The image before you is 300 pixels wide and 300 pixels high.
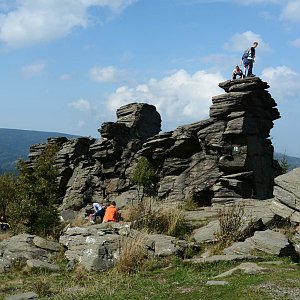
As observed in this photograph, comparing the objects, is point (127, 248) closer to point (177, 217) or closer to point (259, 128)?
point (177, 217)

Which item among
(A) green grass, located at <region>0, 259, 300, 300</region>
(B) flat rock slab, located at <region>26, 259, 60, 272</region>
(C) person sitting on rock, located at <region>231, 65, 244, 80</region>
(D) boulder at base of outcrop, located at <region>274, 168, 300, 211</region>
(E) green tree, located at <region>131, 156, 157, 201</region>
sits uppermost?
(C) person sitting on rock, located at <region>231, 65, 244, 80</region>

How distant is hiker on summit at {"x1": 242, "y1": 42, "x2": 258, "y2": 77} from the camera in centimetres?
3386

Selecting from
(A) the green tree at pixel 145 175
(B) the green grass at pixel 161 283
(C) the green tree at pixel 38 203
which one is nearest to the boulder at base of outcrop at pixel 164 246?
(B) the green grass at pixel 161 283

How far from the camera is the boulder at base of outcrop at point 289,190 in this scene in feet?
63.7

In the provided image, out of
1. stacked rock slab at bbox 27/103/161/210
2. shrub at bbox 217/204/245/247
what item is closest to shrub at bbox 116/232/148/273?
shrub at bbox 217/204/245/247

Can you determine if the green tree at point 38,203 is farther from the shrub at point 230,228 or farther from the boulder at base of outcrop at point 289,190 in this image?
the boulder at base of outcrop at point 289,190

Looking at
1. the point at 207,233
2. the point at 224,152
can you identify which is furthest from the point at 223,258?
the point at 224,152

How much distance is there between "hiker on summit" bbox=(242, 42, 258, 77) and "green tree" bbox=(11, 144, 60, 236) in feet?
52.9

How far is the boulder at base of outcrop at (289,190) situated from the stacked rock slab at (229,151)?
14.0m

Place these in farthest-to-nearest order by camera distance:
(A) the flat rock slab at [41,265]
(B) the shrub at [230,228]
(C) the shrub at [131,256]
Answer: (B) the shrub at [230,228] → (A) the flat rock slab at [41,265] → (C) the shrub at [131,256]

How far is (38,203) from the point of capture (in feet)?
96.4

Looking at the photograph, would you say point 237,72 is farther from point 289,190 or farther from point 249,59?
point 289,190

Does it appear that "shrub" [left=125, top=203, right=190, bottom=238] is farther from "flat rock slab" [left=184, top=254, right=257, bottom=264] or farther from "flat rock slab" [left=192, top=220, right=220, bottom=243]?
"flat rock slab" [left=184, top=254, right=257, bottom=264]

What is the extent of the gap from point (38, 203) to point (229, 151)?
1507cm
